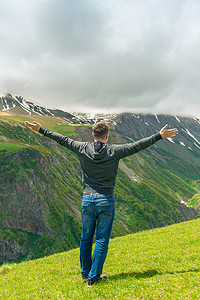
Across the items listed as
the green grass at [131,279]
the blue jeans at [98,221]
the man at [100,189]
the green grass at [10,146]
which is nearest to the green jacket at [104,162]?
the man at [100,189]

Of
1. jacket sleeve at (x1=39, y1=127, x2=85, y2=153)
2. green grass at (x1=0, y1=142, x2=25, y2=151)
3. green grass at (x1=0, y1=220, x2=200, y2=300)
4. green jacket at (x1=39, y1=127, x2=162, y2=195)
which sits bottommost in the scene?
green grass at (x1=0, y1=220, x2=200, y2=300)

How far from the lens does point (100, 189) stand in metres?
7.61

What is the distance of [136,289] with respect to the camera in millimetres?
7172

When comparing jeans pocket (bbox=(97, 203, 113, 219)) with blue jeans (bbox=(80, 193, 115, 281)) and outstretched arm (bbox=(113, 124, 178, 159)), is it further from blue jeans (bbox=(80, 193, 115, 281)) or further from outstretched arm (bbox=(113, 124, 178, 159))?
outstretched arm (bbox=(113, 124, 178, 159))

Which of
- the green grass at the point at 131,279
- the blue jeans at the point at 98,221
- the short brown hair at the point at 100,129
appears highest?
the short brown hair at the point at 100,129

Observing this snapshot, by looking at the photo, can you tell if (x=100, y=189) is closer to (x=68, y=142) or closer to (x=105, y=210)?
(x=105, y=210)

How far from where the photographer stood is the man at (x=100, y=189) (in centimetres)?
748

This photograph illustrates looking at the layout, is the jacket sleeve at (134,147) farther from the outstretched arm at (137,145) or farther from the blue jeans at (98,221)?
the blue jeans at (98,221)

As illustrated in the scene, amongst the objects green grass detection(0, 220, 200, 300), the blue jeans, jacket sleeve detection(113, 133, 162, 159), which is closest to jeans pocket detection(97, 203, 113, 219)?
the blue jeans

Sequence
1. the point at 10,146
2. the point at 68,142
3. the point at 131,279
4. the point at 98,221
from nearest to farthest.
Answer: the point at 98,221 → the point at 131,279 → the point at 68,142 → the point at 10,146

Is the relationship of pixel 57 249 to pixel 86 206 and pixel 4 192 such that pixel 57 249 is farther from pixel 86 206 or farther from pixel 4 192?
pixel 86 206

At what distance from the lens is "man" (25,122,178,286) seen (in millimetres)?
7484

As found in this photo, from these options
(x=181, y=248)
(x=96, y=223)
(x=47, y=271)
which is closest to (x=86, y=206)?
(x=96, y=223)

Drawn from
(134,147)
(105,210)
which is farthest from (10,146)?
(134,147)
